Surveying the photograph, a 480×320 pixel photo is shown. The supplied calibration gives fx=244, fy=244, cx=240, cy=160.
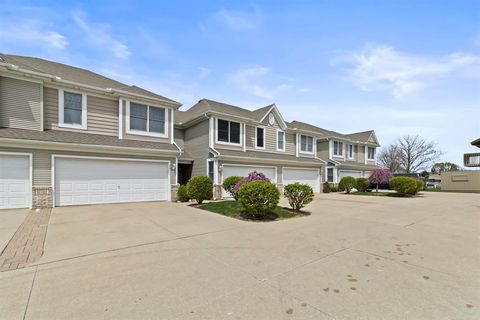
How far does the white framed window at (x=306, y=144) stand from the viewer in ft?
71.7

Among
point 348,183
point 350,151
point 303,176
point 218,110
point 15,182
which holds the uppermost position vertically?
point 218,110

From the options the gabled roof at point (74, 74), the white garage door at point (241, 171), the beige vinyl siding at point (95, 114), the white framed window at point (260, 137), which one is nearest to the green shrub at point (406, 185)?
the white garage door at point (241, 171)

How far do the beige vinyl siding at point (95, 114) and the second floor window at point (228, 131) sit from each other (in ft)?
20.1

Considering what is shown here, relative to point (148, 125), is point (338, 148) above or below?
below

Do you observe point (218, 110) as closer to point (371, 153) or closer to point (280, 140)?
point (280, 140)

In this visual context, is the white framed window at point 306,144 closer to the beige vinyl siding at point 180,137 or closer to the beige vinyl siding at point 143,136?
the beige vinyl siding at point 180,137

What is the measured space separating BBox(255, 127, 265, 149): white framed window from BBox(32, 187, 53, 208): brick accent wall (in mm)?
12629

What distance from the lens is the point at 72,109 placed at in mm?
11820

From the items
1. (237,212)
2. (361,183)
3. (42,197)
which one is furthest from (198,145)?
(361,183)

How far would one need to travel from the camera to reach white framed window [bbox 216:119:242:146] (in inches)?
629

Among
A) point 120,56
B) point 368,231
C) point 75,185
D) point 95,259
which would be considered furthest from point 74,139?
point 368,231

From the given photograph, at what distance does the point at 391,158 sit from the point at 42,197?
53.8m

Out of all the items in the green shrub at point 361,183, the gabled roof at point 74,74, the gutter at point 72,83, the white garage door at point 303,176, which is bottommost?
the green shrub at point 361,183

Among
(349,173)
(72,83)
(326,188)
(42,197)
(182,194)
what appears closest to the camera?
(42,197)
